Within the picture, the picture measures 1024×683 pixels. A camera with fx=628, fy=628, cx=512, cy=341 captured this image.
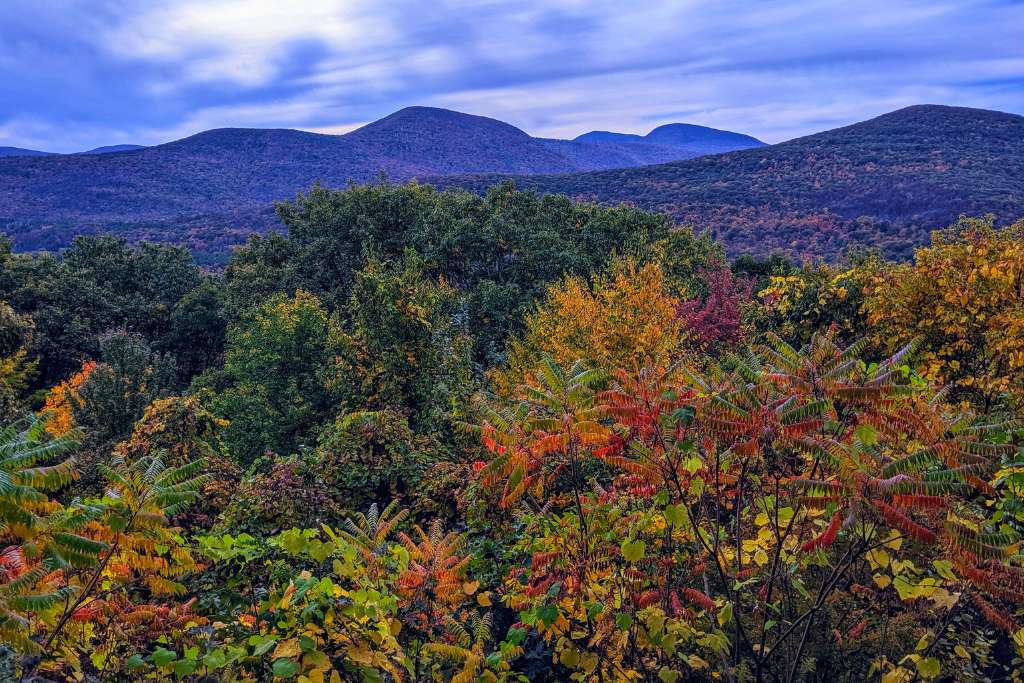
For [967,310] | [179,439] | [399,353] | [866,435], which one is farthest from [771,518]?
[399,353]

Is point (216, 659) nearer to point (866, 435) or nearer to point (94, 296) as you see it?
point (866, 435)

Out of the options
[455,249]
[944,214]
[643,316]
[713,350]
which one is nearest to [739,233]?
[944,214]

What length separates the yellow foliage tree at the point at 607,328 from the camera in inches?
759

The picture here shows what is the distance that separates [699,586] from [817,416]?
406 centimetres

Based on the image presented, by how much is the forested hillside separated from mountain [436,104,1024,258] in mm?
44575

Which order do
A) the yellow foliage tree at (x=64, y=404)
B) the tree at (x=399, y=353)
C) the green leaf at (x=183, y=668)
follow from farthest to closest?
the yellow foliage tree at (x=64, y=404) → the tree at (x=399, y=353) → the green leaf at (x=183, y=668)

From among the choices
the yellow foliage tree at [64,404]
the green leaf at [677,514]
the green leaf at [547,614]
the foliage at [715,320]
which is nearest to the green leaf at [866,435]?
the green leaf at [677,514]

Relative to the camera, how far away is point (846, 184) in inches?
3728

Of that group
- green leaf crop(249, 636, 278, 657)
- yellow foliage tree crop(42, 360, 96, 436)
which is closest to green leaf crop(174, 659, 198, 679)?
green leaf crop(249, 636, 278, 657)

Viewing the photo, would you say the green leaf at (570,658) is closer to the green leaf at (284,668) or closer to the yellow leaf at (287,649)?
the yellow leaf at (287,649)

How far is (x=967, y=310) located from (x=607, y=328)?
361 inches

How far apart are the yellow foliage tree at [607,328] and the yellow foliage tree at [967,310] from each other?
580 cm

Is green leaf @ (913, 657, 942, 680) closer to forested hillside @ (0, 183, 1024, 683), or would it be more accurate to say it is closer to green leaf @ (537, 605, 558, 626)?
forested hillside @ (0, 183, 1024, 683)

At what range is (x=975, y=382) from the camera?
13.2m
